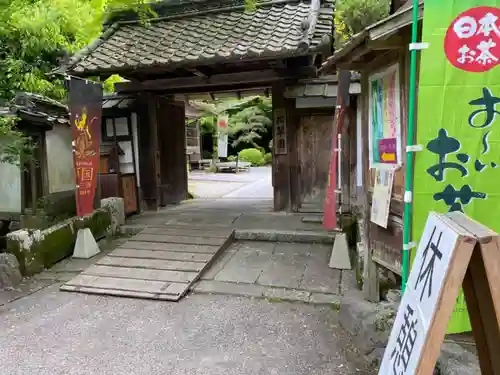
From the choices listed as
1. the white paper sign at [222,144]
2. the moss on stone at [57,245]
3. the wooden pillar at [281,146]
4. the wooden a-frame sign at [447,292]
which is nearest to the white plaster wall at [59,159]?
the moss on stone at [57,245]

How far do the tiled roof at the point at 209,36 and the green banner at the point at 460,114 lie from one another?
12.9ft

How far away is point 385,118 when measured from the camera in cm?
389

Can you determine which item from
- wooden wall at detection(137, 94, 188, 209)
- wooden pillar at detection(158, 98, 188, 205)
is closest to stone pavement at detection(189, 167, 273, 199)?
wooden pillar at detection(158, 98, 188, 205)

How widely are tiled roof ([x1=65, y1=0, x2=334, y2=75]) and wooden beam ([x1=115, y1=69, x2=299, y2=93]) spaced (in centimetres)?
89

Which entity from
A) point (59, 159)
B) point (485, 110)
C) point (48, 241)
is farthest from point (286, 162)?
point (485, 110)

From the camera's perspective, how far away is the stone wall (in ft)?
19.5

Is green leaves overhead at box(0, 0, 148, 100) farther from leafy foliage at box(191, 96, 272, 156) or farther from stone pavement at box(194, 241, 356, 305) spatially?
leafy foliage at box(191, 96, 272, 156)

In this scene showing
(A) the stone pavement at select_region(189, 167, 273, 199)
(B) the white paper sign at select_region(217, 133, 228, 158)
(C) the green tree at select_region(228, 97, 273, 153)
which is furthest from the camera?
(C) the green tree at select_region(228, 97, 273, 153)

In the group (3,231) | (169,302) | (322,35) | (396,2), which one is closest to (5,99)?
(3,231)

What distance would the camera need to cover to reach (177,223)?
7.95 m

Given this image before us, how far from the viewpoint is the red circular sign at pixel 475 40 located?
269cm

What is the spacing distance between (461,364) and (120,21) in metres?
9.79

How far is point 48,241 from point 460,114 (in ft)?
20.3

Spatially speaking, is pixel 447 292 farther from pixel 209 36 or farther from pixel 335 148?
pixel 209 36
